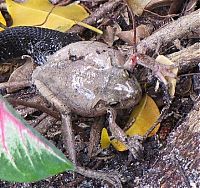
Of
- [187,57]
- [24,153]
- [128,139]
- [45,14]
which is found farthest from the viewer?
[45,14]

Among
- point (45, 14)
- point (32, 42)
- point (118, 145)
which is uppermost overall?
point (45, 14)

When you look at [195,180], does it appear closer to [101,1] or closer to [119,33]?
[119,33]

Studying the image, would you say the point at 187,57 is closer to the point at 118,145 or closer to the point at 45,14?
the point at 118,145

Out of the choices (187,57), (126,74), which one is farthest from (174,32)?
(126,74)

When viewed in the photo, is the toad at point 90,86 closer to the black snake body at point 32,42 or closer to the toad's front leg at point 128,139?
the toad's front leg at point 128,139

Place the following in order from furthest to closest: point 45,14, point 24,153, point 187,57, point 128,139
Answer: point 45,14
point 187,57
point 128,139
point 24,153

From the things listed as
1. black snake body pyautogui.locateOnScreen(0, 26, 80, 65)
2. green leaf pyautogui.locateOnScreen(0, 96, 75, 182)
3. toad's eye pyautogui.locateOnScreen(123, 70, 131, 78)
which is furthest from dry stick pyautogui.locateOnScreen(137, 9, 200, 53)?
green leaf pyautogui.locateOnScreen(0, 96, 75, 182)

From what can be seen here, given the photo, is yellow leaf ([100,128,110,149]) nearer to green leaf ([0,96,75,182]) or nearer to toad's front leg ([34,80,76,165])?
toad's front leg ([34,80,76,165])
